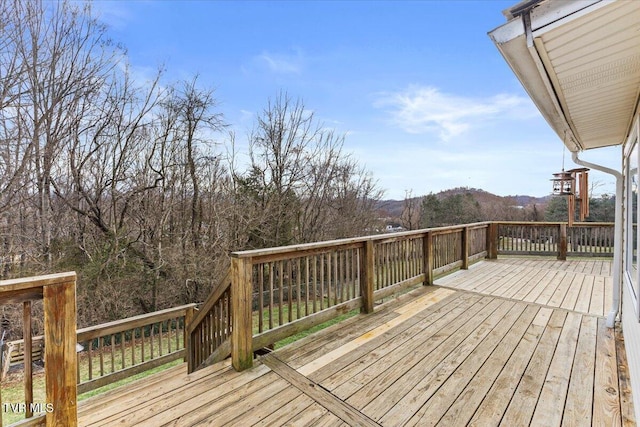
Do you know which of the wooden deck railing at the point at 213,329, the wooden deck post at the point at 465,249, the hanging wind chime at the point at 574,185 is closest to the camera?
the wooden deck railing at the point at 213,329

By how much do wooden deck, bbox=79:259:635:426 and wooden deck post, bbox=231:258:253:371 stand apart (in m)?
0.11

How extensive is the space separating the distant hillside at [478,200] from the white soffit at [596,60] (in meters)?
11.4

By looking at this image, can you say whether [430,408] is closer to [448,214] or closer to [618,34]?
[618,34]

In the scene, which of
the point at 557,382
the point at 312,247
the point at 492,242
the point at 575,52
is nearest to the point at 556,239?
the point at 492,242

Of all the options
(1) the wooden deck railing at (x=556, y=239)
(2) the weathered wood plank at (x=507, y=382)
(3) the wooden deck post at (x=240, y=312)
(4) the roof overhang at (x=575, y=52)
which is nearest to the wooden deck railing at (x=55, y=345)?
(3) the wooden deck post at (x=240, y=312)

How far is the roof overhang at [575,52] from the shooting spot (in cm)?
119

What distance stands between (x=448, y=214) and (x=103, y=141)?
56.9ft

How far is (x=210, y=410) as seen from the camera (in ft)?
6.35

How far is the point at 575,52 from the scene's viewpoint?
147 centimetres

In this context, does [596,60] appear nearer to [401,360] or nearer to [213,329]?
[401,360]

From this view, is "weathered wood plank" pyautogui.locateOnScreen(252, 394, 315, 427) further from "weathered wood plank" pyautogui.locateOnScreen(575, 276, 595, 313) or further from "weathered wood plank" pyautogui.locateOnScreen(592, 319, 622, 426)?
"weathered wood plank" pyautogui.locateOnScreen(575, 276, 595, 313)

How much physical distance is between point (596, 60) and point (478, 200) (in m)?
20.1

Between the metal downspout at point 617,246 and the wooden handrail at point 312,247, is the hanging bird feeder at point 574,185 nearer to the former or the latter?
the metal downspout at point 617,246

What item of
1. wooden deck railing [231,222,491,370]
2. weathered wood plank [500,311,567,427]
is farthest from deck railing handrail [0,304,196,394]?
weathered wood plank [500,311,567,427]
